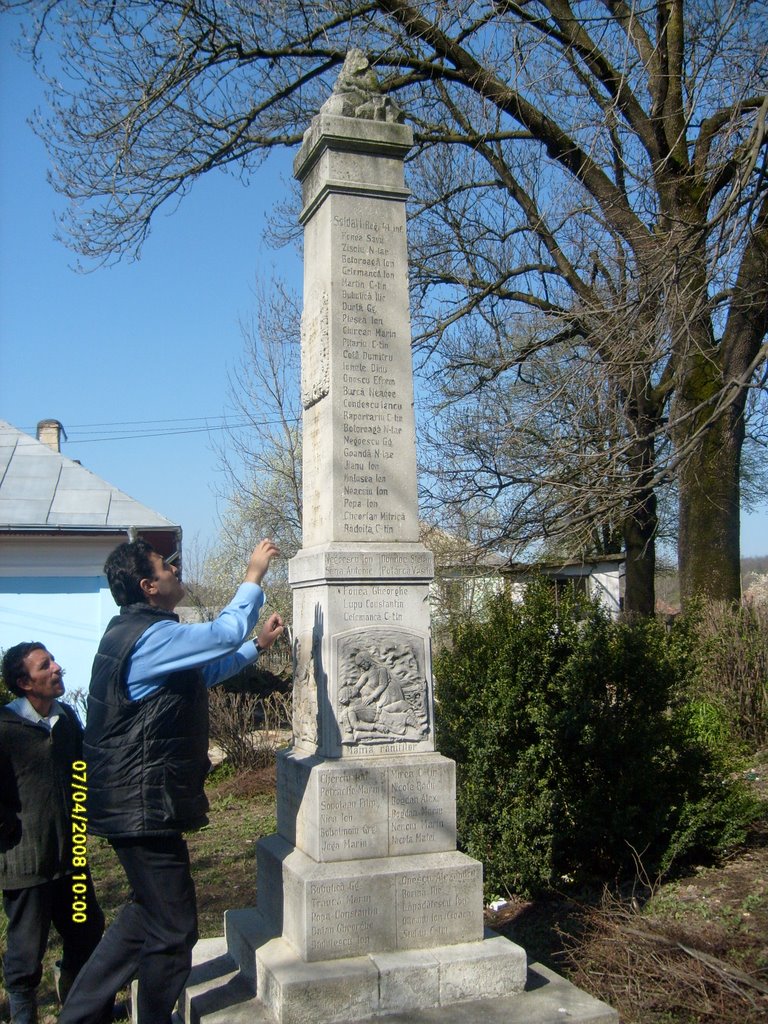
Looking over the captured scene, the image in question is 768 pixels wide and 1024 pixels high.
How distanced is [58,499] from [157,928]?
1235 cm

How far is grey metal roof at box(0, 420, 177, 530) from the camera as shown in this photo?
47.4 ft

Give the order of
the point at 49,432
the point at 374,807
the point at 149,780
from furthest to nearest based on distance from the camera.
→ the point at 49,432, the point at 374,807, the point at 149,780

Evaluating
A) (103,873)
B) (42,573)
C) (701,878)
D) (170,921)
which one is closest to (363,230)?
(170,921)

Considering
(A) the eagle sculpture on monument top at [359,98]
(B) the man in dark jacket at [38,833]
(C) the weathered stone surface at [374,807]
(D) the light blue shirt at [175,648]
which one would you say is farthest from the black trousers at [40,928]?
(A) the eagle sculpture on monument top at [359,98]

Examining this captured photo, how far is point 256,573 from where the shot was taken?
13.3ft

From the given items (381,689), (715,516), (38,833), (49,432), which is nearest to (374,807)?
(381,689)

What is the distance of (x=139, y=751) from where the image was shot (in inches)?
144

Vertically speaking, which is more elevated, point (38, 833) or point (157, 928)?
point (38, 833)

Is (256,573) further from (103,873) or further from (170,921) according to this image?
(103,873)

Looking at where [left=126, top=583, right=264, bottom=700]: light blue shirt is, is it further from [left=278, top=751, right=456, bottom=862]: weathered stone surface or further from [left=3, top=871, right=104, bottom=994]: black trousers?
[left=3, top=871, right=104, bottom=994]: black trousers

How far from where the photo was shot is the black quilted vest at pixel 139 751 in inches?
142

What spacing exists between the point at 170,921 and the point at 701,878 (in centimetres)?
394

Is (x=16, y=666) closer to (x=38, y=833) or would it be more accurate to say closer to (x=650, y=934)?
(x=38, y=833)

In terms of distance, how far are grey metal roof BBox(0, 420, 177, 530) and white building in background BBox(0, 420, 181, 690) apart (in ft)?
0.05
